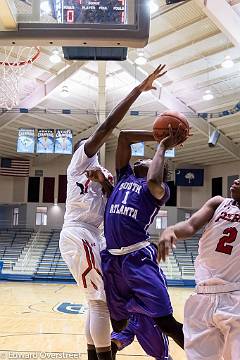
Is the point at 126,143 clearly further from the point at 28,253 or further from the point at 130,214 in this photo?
the point at 28,253

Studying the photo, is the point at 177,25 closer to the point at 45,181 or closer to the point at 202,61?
the point at 202,61

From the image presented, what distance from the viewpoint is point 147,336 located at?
358 cm

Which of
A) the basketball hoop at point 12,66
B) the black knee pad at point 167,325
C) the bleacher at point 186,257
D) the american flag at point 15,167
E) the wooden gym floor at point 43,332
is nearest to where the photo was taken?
the black knee pad at point 167,325

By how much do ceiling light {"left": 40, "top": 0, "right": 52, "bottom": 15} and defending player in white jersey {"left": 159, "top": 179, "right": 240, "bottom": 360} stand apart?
1.71 meters

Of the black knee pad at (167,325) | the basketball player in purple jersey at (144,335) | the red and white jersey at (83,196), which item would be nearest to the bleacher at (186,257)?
the basketball player in purple jersey at (144,335)

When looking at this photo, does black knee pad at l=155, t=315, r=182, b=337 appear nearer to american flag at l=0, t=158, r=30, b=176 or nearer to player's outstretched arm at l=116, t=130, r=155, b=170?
player's outstretched arm at l=116, t=130, r=155, b=170

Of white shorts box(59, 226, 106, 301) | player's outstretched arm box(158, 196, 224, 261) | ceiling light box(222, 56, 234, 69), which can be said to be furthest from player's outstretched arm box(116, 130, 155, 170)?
ceiling light box(222, 56, 234, 69)

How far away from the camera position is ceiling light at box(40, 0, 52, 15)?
304cm

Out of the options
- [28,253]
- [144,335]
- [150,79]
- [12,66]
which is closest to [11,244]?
[28,253]

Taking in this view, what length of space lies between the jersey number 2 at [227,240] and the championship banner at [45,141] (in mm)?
12559

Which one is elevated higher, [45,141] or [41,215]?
[45,141]

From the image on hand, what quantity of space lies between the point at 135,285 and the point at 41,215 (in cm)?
2060

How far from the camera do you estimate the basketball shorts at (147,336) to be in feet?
11.4

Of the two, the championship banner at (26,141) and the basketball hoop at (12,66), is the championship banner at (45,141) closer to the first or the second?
the championship banner at (26,141)
